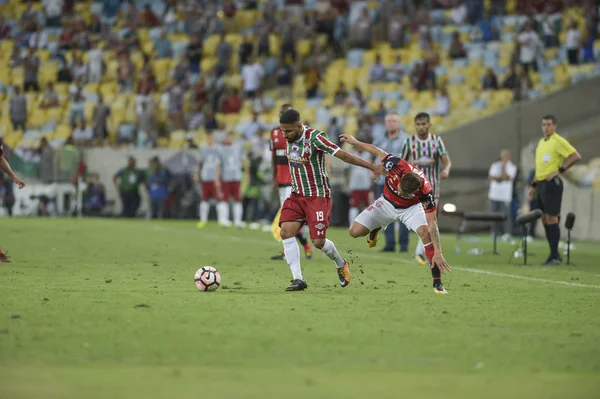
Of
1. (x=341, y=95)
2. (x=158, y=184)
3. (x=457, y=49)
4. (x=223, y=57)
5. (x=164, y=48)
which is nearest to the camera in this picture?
(x=457, y=49)

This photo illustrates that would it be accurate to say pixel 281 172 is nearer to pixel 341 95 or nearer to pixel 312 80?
pixel 341 95

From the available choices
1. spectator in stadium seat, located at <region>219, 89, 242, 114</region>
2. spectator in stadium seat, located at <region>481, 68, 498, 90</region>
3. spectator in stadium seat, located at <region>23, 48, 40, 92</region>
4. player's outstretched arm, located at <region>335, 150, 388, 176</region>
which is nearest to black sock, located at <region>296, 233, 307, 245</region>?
player's outstretched arm, located at <region>335, 150, 388, 176</region>

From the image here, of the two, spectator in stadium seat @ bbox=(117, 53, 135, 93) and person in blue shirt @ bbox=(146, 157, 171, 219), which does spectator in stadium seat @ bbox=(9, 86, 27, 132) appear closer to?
spectator in stadium seat @ bbox=(117, 53, 135, 93)

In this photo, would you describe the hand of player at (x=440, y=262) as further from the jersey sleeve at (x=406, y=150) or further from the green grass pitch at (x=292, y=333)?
the jersey sleeve at (x=406, y=150)

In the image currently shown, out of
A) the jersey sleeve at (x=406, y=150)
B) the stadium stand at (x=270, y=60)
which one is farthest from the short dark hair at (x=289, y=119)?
the stadium stand at (x=270, y=60)

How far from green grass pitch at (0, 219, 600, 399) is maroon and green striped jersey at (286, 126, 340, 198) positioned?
3.66ft

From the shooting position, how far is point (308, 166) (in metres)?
11.6

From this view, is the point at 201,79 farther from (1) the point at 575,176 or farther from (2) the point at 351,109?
(1) the point at 575,176

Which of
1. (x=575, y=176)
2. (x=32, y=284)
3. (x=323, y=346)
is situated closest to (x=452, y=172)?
(x=575, y=176)

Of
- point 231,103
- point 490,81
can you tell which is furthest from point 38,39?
point 490,81

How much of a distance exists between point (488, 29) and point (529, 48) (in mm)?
2236

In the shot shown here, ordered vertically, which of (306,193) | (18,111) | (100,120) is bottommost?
(306,193)

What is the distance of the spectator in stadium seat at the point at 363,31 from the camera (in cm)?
3481

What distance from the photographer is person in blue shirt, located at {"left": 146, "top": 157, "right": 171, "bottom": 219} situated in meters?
33.0
